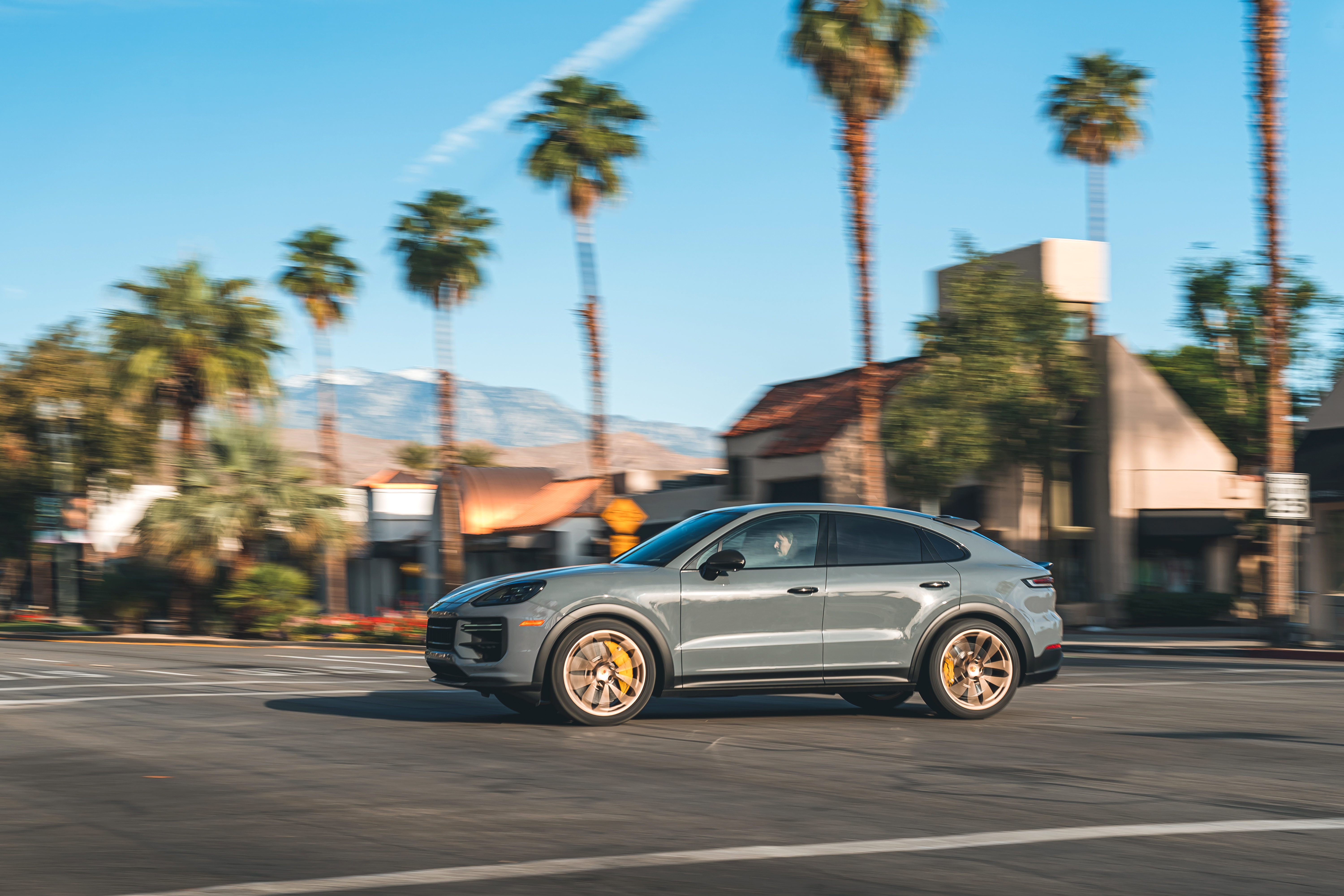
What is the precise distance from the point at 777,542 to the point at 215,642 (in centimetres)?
2210

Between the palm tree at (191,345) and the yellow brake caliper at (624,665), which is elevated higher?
the palm tree at (191,345)

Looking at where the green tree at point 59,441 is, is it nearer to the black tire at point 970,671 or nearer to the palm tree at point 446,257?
the palm tree at point 446,257

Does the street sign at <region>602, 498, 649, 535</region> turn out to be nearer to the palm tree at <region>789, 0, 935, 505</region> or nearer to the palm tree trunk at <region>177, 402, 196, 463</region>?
the palm tree at <region>789, 0, 935, 505</region>

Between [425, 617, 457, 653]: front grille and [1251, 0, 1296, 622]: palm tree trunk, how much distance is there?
61.9 ft

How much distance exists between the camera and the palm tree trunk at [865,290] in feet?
101

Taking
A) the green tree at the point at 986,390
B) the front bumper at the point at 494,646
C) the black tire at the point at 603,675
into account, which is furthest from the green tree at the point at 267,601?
the black tire at the point at 603,675

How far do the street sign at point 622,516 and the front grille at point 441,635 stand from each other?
14419 mm

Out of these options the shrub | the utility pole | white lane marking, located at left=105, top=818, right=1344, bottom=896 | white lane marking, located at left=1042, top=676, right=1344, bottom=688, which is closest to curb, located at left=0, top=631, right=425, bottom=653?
the utility pole

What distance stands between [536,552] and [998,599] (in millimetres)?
40851

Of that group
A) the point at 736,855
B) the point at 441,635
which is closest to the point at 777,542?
the point at 441,635

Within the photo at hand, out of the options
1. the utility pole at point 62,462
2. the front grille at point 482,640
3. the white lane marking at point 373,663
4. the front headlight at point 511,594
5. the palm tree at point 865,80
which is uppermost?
the palm tree at point 865,80

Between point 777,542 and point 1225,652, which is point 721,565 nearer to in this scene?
point 777,542

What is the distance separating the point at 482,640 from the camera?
33.1ft

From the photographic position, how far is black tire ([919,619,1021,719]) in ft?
35.2
